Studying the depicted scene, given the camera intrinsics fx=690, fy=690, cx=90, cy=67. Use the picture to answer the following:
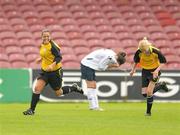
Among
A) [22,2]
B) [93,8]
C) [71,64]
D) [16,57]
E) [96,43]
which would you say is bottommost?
[71,64]

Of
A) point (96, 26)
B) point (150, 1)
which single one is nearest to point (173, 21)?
point (150, 1)

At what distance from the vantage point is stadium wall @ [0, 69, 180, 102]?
72.2 feet

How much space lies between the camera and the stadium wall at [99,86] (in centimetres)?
2200

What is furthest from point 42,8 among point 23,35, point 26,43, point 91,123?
point 91,123

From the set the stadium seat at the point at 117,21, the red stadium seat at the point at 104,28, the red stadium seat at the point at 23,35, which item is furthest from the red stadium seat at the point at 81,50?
the stadium seat at the point at 117,21

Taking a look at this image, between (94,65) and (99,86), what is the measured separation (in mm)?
3969

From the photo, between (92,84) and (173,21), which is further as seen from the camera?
(173,21)

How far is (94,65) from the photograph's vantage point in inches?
734

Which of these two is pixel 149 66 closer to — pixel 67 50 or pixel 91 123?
pixel 91 123

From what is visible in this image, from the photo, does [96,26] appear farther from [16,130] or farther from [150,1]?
[16,130]

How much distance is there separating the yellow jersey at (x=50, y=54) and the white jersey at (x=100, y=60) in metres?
2.43

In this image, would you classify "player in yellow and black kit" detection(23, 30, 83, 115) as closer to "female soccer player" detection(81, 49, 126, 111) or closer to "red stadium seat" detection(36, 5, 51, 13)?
"female soccer player" detection(81, 49, 126, 111)

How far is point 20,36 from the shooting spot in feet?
84.0

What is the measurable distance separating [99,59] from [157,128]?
5.84m
